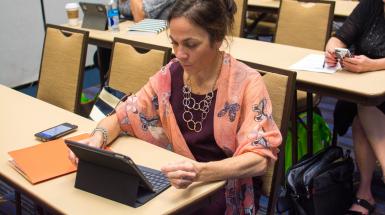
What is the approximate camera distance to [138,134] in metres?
1.63

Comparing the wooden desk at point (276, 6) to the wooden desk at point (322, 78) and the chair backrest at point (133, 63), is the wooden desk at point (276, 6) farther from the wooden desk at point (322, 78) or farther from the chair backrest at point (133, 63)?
the chair backrest at point (133, 63)

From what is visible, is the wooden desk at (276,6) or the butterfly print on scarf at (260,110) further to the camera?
the wooden desk at (276,6)

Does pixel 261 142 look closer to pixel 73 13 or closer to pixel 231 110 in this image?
pixel 231 110

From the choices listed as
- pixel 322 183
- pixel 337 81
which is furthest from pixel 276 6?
pixel 322 183

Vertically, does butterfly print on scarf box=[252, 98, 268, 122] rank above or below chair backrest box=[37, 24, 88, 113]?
above

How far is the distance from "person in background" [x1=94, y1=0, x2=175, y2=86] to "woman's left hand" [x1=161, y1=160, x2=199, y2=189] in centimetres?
215

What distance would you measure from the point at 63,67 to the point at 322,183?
1.43 metres

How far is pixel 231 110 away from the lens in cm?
146

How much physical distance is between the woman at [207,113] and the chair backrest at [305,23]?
1548mm

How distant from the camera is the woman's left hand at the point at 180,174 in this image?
118cm

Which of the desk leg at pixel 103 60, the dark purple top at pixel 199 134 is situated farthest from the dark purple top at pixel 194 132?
the desk leg at pixel 103 60

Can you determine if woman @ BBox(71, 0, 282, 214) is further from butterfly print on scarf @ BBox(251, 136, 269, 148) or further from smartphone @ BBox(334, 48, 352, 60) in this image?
smartphone @ BBox(334, 48, 352, 60)

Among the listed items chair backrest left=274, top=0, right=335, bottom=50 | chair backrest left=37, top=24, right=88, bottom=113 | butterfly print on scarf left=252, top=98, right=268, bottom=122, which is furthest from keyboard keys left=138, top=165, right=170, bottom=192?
chair backrest left=274, top=0, right=335, bottom=50

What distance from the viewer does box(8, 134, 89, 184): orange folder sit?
1346mm
